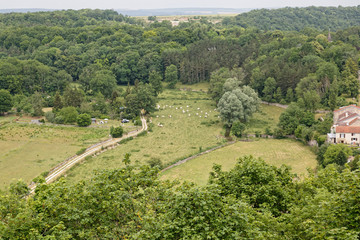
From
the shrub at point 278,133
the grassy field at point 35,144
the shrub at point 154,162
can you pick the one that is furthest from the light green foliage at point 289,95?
the shrub at point 154,162

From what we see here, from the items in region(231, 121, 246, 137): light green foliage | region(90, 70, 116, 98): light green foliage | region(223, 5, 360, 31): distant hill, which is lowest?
region(231, 121, 246, 137): light green foliage

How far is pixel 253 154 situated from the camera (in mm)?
42969

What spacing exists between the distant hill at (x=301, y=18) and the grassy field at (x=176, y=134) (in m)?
83.1

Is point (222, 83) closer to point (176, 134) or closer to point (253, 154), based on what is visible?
point (176, 134)

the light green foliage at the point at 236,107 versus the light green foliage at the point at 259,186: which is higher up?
the light green foliage at the point at 259,186

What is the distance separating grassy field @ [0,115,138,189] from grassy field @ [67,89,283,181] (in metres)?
4.00

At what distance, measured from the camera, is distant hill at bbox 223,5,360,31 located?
142m

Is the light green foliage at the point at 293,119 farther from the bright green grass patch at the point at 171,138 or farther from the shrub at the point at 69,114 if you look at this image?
the shrub at the point at 69,114

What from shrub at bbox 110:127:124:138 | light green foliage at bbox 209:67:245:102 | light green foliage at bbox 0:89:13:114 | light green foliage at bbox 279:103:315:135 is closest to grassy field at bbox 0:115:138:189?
shrub at bbox 110:127:124:138

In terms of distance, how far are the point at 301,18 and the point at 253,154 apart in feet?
408

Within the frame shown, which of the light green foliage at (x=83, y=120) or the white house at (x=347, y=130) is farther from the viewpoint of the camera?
the light green foliage at (x=83, y=120)

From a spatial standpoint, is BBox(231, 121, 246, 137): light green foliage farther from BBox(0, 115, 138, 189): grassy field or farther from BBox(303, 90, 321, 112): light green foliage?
BBox(0, 115, 138, 189): grassy field

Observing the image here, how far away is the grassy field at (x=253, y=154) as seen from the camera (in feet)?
126

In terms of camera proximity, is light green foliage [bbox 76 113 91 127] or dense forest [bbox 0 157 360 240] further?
light green foliage [bbox 76 113 91 127]
